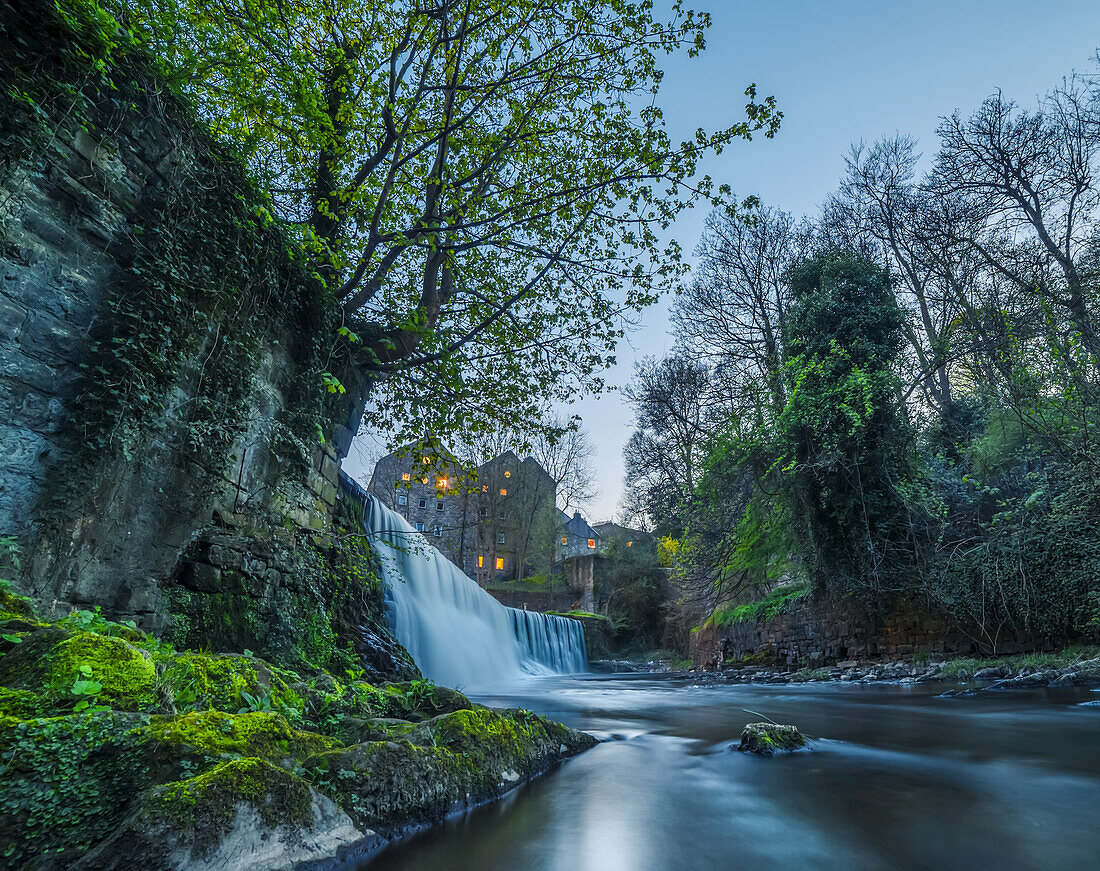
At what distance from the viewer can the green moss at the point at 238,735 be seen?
1.81 m

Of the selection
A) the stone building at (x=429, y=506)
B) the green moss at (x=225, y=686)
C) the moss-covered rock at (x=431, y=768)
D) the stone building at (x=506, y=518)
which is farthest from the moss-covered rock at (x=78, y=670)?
the stone building at (x=506, y=518)

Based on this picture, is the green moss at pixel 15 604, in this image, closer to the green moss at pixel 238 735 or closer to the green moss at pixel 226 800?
the green moss at pixel 238 735

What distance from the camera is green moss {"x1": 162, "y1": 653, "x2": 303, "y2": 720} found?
92.0 inches

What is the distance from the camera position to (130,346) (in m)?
3.59

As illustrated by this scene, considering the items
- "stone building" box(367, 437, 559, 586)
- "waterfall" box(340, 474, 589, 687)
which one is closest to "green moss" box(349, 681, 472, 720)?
"waterfall" box(340, 474, 589, 687)

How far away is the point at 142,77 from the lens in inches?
155

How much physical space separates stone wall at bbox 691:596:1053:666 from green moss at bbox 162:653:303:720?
1244 cm

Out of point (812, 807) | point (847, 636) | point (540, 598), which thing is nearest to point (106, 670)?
point (812, 807)

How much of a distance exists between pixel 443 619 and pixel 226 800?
34.8ft

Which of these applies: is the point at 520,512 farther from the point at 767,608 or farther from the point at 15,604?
the point at 15,604

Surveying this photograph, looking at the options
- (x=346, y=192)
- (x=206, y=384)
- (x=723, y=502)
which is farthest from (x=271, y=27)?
(x=723, y=502)

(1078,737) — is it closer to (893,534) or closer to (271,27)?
(893,534)

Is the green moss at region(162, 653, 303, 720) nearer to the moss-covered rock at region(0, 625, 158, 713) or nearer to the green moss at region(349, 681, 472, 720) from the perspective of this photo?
the moss-covered rock at region(0, 625, 158, 713)

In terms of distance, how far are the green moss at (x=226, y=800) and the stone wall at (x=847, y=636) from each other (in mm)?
12576
